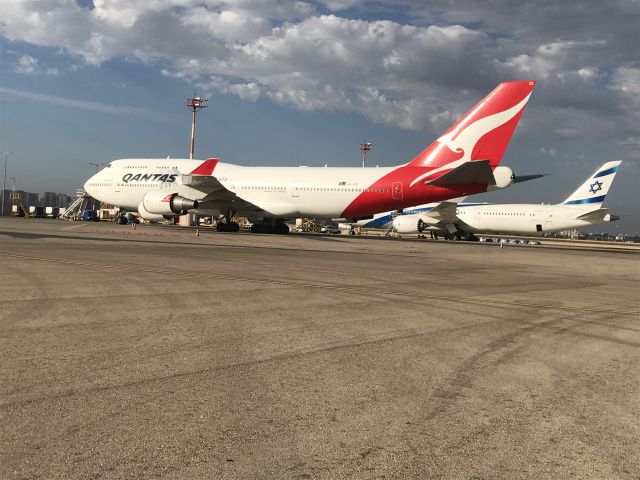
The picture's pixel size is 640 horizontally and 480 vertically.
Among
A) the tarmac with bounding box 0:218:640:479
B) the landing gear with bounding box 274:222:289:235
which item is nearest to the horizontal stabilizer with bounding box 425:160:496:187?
the landing gear with bounding box 274:222:289:235

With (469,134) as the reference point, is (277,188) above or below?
below

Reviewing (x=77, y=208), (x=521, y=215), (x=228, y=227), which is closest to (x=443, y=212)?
(x=521, y=215)

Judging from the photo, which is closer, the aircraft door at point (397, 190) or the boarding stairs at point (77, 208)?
the aircraft door at point (397, 190)

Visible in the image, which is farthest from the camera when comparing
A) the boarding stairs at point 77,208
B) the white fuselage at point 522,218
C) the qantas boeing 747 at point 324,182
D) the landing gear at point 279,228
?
the boarding stairs at point 77,208

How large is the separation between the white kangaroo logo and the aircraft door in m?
0.71

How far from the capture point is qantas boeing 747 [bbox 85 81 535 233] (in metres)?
31.0

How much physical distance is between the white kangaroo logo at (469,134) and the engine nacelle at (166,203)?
14038 millimetres

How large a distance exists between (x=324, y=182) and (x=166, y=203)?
33.2 feet

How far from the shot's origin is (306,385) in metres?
4.56

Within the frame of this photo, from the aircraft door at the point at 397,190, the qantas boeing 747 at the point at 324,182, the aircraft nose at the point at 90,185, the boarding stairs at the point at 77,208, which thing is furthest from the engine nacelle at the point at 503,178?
the boarding stairs at the point at 77,208

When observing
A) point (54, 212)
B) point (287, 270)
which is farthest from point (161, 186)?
point (54, 212)

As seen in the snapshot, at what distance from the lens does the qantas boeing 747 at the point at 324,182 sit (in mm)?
31047

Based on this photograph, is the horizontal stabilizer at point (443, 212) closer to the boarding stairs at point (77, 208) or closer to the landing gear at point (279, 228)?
the landing gear at point (279, 228)

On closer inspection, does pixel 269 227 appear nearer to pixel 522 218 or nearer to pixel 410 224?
pixel 410 224
